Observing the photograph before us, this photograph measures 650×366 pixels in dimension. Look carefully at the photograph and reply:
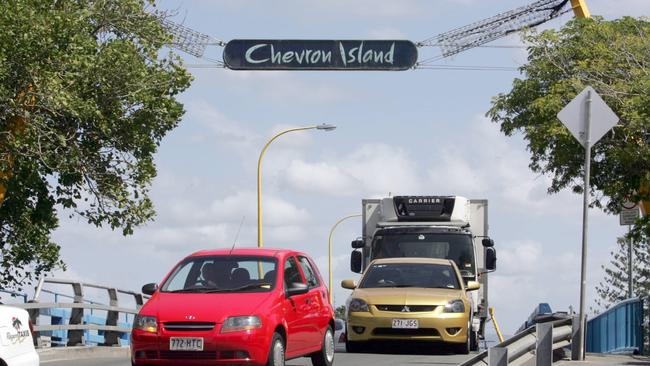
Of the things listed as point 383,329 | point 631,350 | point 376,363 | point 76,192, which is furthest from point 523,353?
point 76,192

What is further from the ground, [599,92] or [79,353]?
[599,92]

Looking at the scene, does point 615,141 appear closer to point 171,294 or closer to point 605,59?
point 605,59

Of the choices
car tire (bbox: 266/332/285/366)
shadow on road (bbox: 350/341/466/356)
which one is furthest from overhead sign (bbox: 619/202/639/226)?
car tire (bbox: 266/332/285/366)

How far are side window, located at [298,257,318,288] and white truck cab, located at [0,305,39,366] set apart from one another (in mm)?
5193

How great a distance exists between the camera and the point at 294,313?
14977 millimetres

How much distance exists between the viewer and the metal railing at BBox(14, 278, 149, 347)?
21688 millimetres

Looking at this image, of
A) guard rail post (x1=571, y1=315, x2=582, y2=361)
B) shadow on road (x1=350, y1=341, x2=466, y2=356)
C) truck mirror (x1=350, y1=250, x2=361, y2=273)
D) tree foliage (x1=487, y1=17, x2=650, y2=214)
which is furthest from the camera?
tree foliage (x1=487, y1=17, x2=650, y2=214)

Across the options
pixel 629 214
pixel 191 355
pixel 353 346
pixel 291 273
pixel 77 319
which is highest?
pixel 629 214

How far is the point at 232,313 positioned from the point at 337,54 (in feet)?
45.3

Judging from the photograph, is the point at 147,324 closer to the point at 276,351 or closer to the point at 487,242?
the point at 276,351

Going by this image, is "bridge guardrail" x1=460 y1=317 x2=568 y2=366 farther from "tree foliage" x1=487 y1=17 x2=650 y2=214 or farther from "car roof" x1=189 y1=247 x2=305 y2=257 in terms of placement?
"tree foliage" x1=487 y1=17 x2=650 y2=214

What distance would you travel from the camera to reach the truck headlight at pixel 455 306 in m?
20.5

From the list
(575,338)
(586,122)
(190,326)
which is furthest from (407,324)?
(190,326)

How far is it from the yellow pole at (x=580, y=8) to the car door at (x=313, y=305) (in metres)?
21.7
